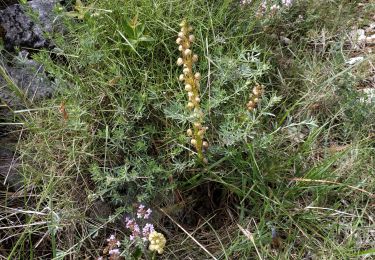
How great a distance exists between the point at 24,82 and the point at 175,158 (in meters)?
0.86

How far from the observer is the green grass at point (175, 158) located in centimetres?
186

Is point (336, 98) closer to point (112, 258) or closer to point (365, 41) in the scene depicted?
point (365, 41)

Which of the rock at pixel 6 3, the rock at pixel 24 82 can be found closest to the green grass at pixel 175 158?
the rock at pixel 24 82

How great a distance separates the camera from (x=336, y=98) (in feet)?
7.43

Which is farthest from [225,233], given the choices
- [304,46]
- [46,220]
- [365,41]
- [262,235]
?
[365,41]

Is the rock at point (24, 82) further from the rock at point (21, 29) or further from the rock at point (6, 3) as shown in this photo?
the rock at point (6, 3)

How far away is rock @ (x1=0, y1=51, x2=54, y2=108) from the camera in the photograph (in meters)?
2.14

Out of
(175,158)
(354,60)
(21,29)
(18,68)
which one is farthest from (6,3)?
(354,60)

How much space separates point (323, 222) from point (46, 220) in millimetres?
1134

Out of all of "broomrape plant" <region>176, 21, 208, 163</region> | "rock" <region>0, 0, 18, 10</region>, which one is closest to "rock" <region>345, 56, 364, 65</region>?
"broomrape plant" <region>176, 21, 208, 163</region>

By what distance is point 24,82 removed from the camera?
2219 millimetres

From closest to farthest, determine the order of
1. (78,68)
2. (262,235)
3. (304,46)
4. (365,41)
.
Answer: (262,235), (78,68), (304,46), (365,41)

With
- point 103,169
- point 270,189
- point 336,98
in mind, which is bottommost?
point 103,169

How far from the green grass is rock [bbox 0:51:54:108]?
77 millimetres
